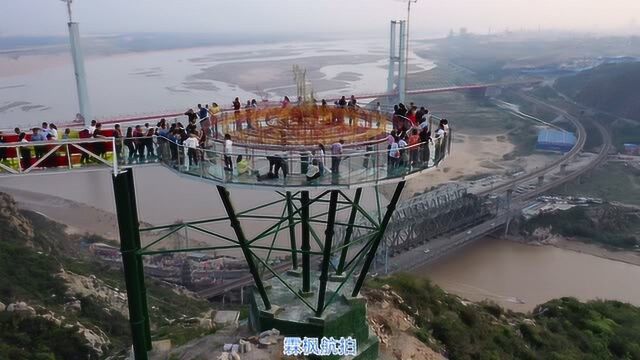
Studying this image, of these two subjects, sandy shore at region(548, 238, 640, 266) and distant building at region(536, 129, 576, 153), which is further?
distant building at region(536, 129, 576, 153)

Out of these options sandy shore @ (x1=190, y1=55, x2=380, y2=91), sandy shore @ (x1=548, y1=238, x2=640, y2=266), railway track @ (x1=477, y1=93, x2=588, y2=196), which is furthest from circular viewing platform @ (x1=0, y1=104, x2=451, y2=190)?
sandy shore @ (x1=190, y1=55, x2=380, y2=91)

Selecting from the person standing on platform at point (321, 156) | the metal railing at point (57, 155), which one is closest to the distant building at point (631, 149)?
the person standing on platform at point (321, 156)

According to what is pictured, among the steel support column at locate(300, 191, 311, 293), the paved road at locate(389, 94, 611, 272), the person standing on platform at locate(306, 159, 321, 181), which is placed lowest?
the paved road at locate(389, 94, 611, 272)

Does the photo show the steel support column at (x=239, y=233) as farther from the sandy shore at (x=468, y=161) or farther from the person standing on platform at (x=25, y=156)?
the sandy shore at (x=468, y=161)

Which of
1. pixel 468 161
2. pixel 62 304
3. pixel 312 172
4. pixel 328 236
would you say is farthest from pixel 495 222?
pixel 312 172

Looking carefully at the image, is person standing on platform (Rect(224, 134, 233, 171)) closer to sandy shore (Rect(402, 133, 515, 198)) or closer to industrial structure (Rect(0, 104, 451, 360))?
industrial structure (Rect(0, 104, 451, 360))

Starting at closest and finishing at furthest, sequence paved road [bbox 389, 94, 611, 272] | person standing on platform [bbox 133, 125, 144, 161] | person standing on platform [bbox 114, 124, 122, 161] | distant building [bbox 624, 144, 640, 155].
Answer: person standing on platform [bbox 114, 124, 122, 161], person standing on platform [bbox 133, 125, 144, 161], paved road [bbox 389, 94, 611, 272], distant building [bbox 624, 144, 640, 155]

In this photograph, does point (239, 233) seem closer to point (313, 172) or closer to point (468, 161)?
point (313, 172)

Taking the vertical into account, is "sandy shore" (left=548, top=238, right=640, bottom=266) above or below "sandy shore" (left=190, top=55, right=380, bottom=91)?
below
